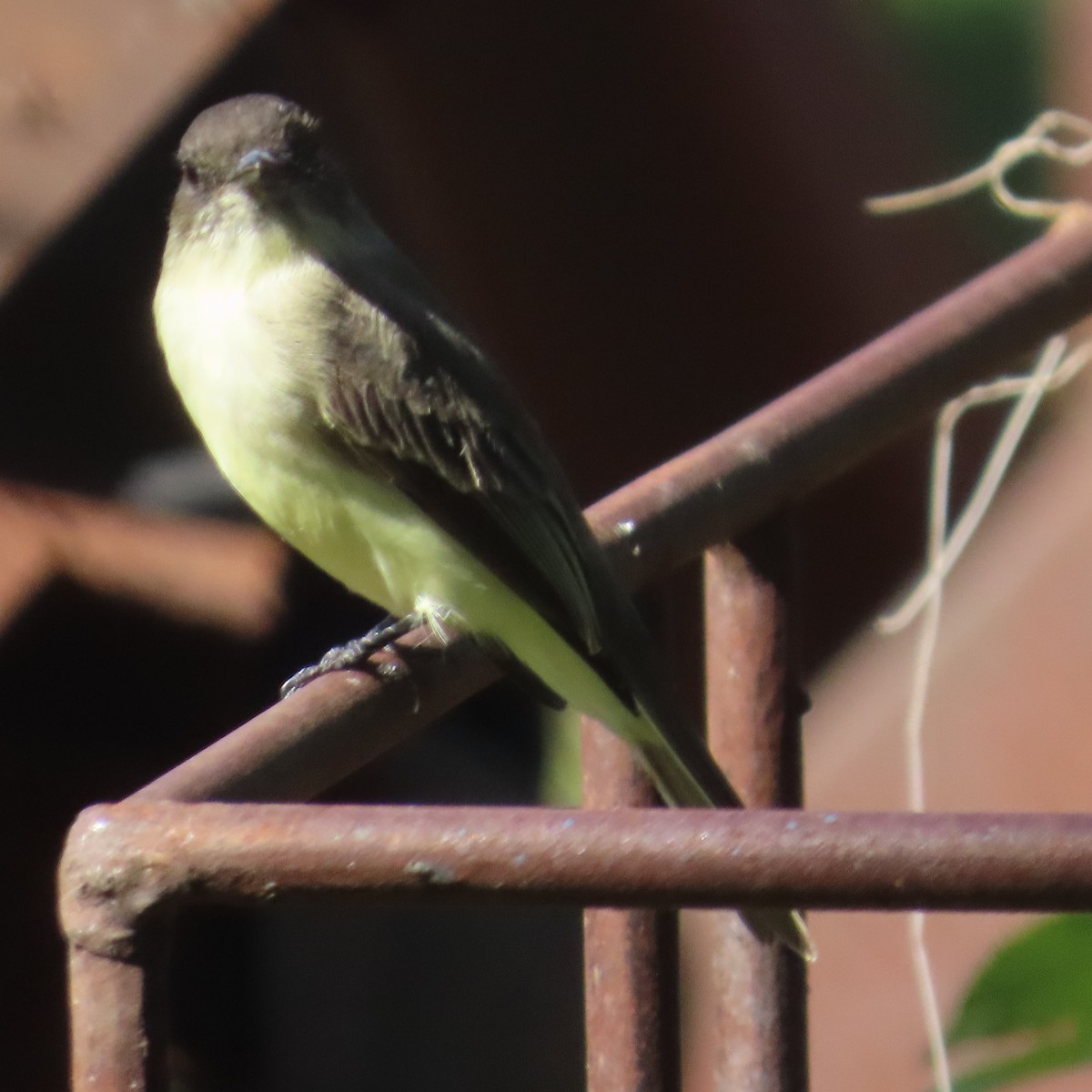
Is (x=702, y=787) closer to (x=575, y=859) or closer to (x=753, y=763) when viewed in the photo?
(x=753, y=763)

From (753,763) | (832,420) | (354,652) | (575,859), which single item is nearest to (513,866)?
(575,859)

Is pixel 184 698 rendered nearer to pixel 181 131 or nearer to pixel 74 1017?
pixel 181 131

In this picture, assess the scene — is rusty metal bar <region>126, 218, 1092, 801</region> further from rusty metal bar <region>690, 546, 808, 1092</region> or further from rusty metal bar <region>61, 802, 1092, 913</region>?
rusty metal bar <region>61, 802, 1092, 913</region>

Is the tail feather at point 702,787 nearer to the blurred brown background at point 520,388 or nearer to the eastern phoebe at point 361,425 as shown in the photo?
the eastern phoebe at point 361,425

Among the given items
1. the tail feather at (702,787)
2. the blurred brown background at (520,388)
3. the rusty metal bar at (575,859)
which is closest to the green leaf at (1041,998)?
the tail feather at (702,787)

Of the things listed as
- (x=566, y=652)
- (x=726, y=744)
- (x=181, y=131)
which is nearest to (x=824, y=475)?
(x=726, y=744)

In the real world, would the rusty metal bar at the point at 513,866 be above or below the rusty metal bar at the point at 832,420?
below

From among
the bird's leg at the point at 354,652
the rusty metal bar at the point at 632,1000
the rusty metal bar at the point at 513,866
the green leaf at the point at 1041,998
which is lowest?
the rusty metal bar at the point at 513,866
